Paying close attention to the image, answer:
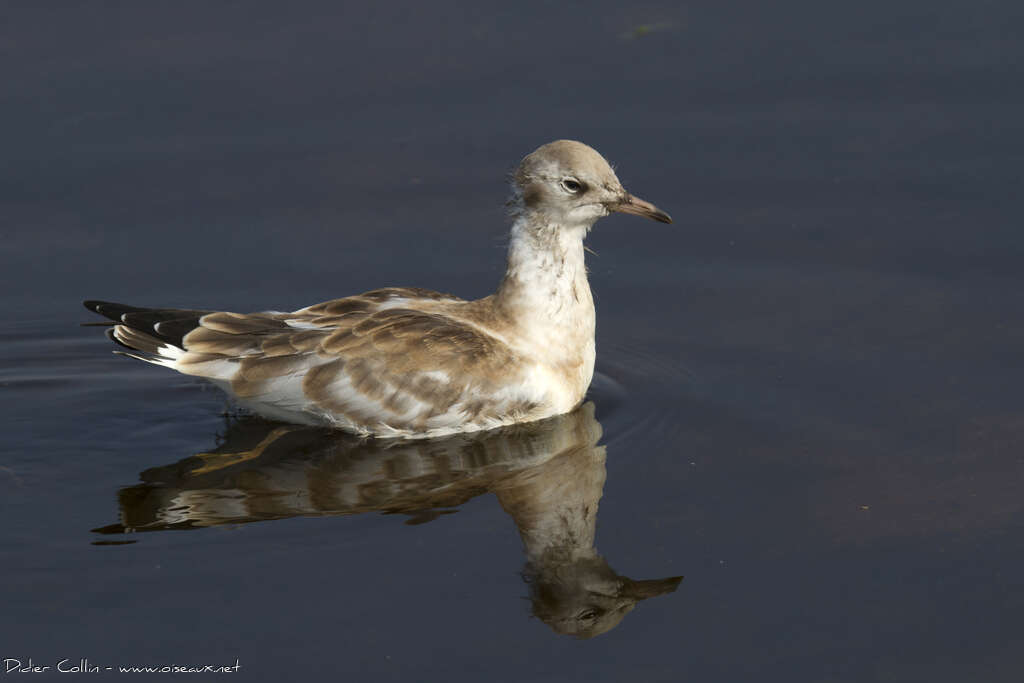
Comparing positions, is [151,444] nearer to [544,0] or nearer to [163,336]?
[163,336]

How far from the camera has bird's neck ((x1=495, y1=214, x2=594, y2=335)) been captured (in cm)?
1043

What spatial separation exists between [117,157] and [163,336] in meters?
3.01

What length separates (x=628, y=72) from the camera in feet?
44.1

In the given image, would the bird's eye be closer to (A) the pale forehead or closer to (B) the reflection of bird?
(A) the pale forehead

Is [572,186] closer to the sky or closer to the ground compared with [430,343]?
closer to the sky

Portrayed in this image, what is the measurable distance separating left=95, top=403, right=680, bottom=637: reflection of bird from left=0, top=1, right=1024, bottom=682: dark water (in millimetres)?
29

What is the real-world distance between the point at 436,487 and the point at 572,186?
2195mm

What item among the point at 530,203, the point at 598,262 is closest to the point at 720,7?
the point at 598,262

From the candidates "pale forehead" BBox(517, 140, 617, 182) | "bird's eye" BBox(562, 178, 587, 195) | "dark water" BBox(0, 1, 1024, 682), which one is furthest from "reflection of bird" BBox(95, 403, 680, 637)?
"pale forehead" BBox(517, 140, 617, 182)

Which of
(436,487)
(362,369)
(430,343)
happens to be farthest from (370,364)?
(436,487)

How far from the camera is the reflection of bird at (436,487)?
8.59 m

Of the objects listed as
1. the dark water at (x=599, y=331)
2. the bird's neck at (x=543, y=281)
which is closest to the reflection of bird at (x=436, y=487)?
the dark water at (x=599, y=331)

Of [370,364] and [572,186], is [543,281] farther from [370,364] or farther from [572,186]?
[370,364]

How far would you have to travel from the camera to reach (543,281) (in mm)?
10438
